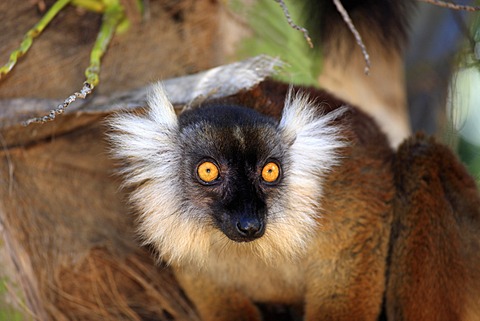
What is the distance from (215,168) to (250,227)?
491mm

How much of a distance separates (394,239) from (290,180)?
905 millimetres

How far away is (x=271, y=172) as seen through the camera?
3.80 meters

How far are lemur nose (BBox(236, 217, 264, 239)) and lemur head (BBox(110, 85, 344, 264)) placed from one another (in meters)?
0.26

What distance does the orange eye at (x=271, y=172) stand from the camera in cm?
377

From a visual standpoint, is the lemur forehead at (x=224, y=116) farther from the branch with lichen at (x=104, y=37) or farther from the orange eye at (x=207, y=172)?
the branch with lichen at (x=104, y=37)

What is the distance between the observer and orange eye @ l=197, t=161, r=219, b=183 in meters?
3.72

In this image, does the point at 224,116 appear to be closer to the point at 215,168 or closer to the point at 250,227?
the point at 215,168

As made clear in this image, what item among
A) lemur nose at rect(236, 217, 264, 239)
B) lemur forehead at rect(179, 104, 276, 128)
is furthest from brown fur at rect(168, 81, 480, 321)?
lemur nose at rect(236, 217, 264, 239)

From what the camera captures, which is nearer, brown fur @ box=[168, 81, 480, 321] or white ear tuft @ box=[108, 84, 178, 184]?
white ear tuft @ box=[108, 84, 178, 184]

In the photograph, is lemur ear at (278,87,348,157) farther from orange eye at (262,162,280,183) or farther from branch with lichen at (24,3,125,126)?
branch with lichen at (24,3,125,126)

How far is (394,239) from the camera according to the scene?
4.28 meters

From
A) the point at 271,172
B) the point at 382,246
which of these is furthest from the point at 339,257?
the point at 271,172

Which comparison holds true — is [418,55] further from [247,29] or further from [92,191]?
[92,191]

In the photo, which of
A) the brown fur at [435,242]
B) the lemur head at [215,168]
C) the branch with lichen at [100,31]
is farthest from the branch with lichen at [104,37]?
the brown fur at [435,242]
